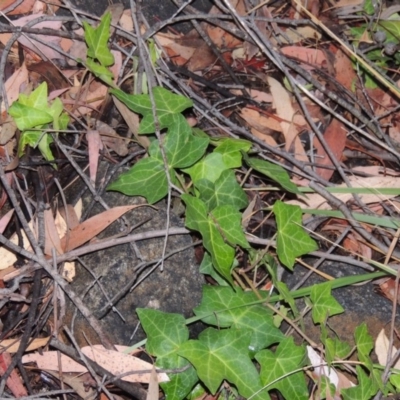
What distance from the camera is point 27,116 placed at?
176cm

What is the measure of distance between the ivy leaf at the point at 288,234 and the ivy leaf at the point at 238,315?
162 mm

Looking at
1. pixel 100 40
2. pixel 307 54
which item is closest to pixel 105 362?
pixel 100 40

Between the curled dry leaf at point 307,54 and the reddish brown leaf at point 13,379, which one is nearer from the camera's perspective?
the reddish brown leaf at point 13,379

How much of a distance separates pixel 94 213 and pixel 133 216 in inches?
4.6

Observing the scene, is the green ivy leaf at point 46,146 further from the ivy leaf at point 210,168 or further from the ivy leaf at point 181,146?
the ivy leaf at point 210,168

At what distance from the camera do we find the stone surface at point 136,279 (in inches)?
66.8

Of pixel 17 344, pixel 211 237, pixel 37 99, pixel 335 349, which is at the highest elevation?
pixel 37 99

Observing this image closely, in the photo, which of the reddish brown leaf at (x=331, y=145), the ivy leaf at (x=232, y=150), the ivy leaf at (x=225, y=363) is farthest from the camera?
the reddish brown leaf at (x=331, y=145)

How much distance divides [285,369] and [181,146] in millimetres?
673

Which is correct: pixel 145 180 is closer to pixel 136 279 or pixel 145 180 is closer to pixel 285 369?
pixel 136 279

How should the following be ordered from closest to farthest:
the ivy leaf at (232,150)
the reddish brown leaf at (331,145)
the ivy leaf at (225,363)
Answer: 1. the ivy leaf at (225,363)
2. the ivy leaf at (232,150)
3. the reddish brown leaf at (331,145)

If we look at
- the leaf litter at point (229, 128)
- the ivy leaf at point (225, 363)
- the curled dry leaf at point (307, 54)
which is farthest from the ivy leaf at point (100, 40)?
the ivy leaf at point (225, 363)

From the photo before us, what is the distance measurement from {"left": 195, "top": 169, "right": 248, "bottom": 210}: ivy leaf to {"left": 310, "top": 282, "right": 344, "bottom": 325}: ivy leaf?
317 mm

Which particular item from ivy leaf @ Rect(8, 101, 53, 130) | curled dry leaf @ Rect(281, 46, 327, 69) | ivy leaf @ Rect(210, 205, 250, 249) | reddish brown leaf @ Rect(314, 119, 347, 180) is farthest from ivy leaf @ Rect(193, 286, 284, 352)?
curled dry leaf @ Rect(281, 46, 327, 69)
